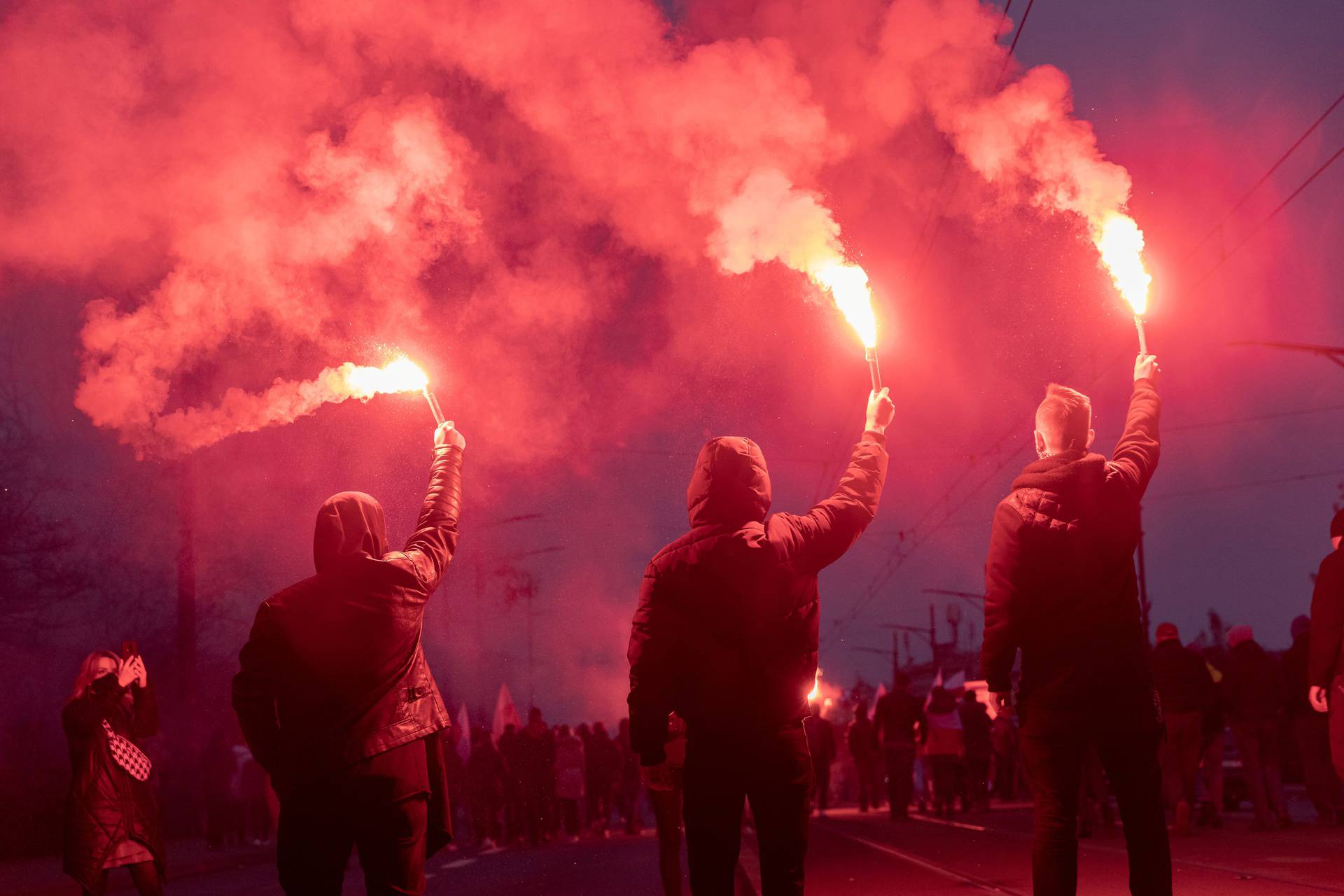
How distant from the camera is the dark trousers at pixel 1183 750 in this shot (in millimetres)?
12570

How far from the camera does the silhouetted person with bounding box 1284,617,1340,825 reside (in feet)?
43.3

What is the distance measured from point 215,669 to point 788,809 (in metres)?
39.4

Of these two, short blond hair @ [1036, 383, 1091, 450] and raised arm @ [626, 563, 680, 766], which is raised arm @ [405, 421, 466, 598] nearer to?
raised arm @ [626, 563, 680, 766]

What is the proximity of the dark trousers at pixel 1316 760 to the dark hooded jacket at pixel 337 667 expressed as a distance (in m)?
11.0

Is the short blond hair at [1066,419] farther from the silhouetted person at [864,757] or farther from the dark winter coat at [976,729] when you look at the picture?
the silhouetted person at [864,757]

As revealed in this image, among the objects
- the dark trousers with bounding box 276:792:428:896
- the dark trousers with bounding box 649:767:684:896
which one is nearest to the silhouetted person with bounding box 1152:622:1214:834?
the dark trousers with bounding box 649:767:684:896

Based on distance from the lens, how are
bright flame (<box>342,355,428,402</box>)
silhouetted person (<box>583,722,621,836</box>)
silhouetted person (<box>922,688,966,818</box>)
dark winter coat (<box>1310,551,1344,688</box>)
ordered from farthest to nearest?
silhouetted person (<box>583,722,621,836</box>) → silhouetted person (<box>922,688,966,818</box>) → bright flame (<box>342,355,428,402</box>) → dark winter coat (<box>1310,551,1344,688</box>)

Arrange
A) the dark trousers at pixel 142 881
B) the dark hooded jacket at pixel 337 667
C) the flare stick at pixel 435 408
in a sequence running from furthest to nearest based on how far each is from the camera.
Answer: the dark trousers at pixel 142 881
the flare stick at pixel 435 408
the dark hooded jacket at pixel 337 667

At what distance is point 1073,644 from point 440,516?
7.71ft

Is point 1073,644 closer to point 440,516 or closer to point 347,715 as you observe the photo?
point 440,516

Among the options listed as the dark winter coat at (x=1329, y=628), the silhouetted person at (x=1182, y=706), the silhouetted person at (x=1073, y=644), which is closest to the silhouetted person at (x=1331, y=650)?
the dark winter coat at (x=1329, y=628)

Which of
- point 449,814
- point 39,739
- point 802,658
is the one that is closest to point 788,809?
point 802,658

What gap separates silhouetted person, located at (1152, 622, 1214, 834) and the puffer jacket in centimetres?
945

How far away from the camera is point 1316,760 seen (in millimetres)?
13500
